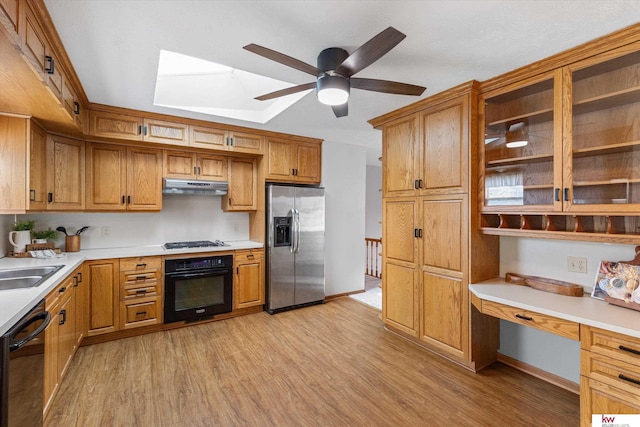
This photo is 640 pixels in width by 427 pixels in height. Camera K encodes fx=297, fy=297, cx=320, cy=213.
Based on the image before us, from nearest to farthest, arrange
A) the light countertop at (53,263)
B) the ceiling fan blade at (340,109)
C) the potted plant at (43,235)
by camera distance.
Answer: the light countertop at (53,263) < the ceiling fan blade at (340,109) < the potted plant at (43,235)

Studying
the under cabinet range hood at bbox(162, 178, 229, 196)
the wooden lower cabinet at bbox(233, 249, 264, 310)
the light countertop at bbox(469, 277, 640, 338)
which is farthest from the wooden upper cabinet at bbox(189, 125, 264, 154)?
the light countertop at bbox(469, 277, 640, 338)

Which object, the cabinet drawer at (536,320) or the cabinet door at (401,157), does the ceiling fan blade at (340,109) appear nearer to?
the cabinet door at (401,157)

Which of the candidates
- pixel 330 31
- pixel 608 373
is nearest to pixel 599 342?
pixel 608 373

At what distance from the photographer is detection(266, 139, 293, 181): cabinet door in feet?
13.4

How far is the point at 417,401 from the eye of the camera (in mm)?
2180

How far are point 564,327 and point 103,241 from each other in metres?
4.41

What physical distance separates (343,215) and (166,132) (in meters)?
2.73

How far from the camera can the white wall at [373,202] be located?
7.71m

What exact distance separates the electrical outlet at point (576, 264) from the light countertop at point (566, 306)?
176 mm

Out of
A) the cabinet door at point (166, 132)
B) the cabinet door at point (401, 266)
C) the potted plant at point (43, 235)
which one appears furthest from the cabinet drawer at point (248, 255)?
the potted plant at point (43, 235)

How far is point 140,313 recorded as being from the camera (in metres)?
3.21

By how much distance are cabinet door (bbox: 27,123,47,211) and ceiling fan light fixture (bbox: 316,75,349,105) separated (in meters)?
2.42

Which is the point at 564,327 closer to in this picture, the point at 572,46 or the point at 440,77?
the point at 572,46

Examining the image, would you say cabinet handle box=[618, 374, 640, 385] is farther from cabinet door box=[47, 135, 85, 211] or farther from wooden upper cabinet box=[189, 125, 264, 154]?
cabinet door box=[47, 135, 85, 211]
